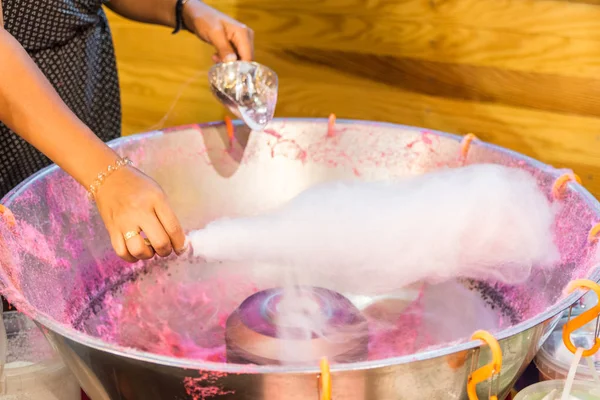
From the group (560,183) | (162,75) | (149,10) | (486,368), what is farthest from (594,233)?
(162,75)

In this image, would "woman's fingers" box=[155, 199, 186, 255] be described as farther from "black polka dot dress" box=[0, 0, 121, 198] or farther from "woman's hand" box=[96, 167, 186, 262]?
"black polka dot dress" box=[0, 0, 121, 198]

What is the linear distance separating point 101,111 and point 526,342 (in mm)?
900

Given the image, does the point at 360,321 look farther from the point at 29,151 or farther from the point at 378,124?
the point at 29,151

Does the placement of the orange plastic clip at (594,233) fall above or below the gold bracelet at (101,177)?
below

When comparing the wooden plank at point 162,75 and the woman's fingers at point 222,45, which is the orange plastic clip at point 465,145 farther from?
the wooden plank at point 162,75

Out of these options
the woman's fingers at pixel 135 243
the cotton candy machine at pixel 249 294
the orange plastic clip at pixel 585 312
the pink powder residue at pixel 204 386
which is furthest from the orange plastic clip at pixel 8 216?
the orange plastic clip at pixel 585 312

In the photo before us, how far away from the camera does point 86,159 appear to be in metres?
0.71

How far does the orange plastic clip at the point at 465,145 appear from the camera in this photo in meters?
1.07

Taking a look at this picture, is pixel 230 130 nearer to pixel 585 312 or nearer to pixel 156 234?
pixel 156 234

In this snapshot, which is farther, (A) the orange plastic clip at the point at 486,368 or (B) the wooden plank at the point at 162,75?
(B) the wooden plank at the point at 162,75

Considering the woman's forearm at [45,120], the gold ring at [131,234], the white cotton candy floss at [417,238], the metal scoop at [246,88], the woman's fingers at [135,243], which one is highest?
the woman's forearm at [45,120]

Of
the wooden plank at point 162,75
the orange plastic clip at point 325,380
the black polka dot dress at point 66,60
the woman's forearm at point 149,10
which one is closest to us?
the orange plastic clip at point 325,380

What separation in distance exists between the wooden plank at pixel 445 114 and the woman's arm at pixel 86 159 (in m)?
0.90

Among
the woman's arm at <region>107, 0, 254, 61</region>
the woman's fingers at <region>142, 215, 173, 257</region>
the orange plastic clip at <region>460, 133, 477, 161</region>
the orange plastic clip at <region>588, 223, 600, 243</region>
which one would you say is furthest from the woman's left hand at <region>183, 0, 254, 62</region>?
the orange plastic clip at <region>588, 223, 600, 243</region>
